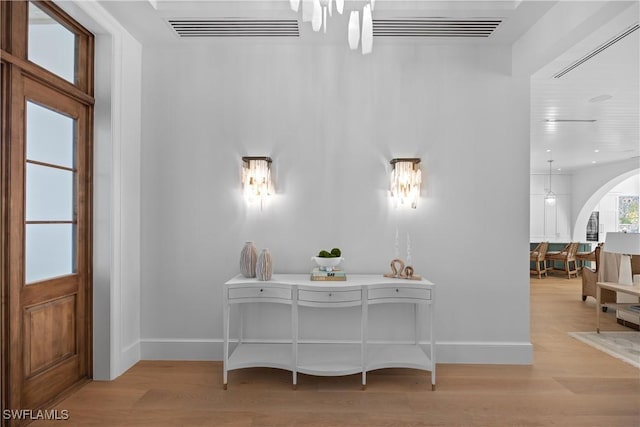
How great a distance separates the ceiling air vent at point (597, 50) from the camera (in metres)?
3.33

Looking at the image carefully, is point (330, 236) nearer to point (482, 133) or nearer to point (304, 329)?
point (304, 329)

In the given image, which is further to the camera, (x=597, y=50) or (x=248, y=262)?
(x=597, y=50)

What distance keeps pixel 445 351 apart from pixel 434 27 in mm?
2746

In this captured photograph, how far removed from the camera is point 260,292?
323 centimetres

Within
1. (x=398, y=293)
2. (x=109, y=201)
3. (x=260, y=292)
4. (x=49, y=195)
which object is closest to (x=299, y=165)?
(x=260, y=292)

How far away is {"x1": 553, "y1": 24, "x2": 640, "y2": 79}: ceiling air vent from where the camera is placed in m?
3.33

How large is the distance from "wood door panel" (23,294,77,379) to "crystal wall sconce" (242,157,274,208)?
1569 millimetres

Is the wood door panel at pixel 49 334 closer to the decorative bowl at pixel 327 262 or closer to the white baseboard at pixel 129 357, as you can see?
the white baseboard at pixel 129 357

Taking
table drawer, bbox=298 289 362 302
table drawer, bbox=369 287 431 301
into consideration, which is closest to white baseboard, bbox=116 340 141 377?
table drawer, bbox=298 289 362 302

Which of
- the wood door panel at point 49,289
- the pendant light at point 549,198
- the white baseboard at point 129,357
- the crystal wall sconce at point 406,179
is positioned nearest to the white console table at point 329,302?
the crystal wall sconce at point 406,179

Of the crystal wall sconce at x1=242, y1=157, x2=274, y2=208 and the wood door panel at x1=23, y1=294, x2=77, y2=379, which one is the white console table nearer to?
the crystal wall sconce at x1=242, y1=157, x2=274, y2=208

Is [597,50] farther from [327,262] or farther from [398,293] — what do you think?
[327,262]

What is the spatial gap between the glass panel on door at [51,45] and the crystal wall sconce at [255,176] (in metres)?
1.45

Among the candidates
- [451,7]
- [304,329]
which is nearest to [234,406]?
[304,329]
